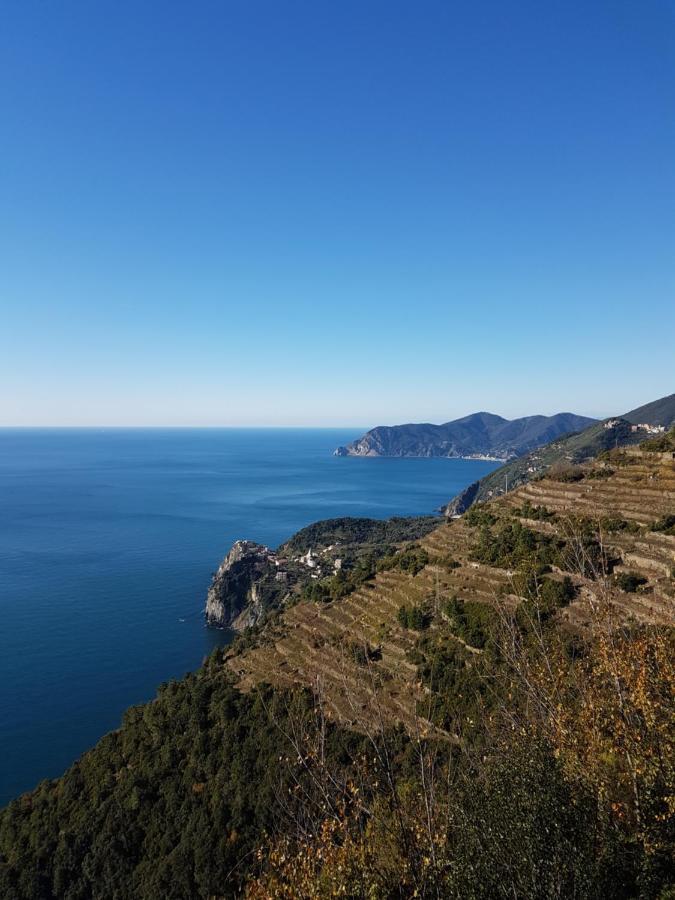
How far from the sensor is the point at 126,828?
959 inches

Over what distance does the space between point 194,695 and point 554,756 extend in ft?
92.6

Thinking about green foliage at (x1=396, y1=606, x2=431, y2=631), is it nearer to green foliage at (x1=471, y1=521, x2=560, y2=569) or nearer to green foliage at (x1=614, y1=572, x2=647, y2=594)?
green foliage at (x1=471, y1=521, x2=560, y2=569)

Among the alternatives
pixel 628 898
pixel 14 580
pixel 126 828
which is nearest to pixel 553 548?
pixel 628 898

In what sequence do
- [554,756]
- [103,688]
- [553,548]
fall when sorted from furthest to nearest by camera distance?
[103,688]
[553,548]
[554,756]

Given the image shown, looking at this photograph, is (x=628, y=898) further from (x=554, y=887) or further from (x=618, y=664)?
(x=618, y=664)

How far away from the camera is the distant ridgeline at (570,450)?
450 ft

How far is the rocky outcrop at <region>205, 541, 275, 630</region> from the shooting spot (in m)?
78.8

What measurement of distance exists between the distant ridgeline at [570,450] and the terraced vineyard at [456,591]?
96473mm

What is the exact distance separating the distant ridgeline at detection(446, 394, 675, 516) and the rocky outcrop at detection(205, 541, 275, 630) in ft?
244

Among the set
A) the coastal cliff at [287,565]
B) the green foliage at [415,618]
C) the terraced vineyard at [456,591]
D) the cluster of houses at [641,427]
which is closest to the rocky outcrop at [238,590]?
the coastal cliff at [287,565]

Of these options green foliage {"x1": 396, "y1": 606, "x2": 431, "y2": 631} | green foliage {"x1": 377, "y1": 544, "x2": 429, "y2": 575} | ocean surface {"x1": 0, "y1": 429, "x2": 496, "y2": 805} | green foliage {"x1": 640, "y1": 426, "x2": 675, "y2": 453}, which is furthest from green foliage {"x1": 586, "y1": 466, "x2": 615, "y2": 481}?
ocean surface {"x1": 0, "y1": 429, "x2": 496, "y2": 805}

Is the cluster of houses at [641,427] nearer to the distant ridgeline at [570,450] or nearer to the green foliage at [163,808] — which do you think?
the distant ridgeline at [570,450]

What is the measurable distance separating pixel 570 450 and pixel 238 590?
376ft

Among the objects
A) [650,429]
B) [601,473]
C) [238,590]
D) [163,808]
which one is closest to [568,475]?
[601,473]
